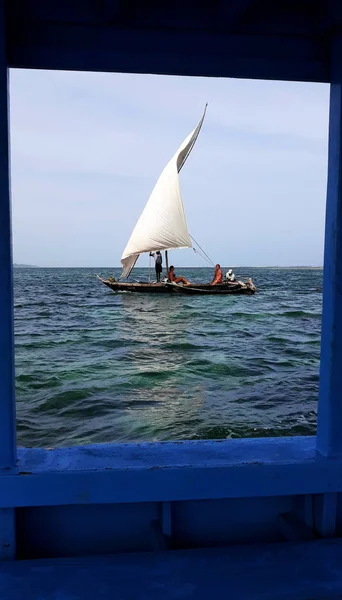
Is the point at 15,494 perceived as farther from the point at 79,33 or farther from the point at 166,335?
the point at 166,335

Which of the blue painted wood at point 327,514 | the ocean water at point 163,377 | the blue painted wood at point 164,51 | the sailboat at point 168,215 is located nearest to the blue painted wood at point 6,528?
the blue painted wood at point 327,514

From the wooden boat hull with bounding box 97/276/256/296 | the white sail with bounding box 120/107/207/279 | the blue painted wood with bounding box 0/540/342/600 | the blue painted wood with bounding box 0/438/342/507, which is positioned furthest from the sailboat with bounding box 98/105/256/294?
the blue painted wood with bounding box 0/540/342/600

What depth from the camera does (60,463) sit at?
1.67m

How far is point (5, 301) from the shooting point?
5.15 feet

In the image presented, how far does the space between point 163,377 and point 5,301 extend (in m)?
7.92

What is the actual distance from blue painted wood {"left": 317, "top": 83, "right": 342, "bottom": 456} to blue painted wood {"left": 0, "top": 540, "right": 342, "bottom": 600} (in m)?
0.37

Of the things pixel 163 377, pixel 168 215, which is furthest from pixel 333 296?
pixel 168 215

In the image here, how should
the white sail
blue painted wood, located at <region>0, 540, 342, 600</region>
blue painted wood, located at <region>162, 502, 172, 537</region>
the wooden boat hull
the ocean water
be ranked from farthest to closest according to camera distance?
the white sail < the wooden boat hull < the ocean water < blue painted wood, located at <region>162, 502, 172, 537</region> < blue painted wood, located at <region>0, 540, 342, 600</region>

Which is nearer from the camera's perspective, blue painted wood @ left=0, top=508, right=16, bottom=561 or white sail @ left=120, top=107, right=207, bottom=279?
blue painted wood @ left=0, top=508, right=16, bottom=561

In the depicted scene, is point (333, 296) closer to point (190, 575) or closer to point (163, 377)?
point (190, 575)

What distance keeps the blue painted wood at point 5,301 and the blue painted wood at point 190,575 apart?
353mm

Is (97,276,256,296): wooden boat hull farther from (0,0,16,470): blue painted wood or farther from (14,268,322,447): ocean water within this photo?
(0,0,16,470): blue painted wood

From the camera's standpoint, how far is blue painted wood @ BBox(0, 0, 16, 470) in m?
1.54

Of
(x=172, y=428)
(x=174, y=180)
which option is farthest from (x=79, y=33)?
(x=174, y=180)
